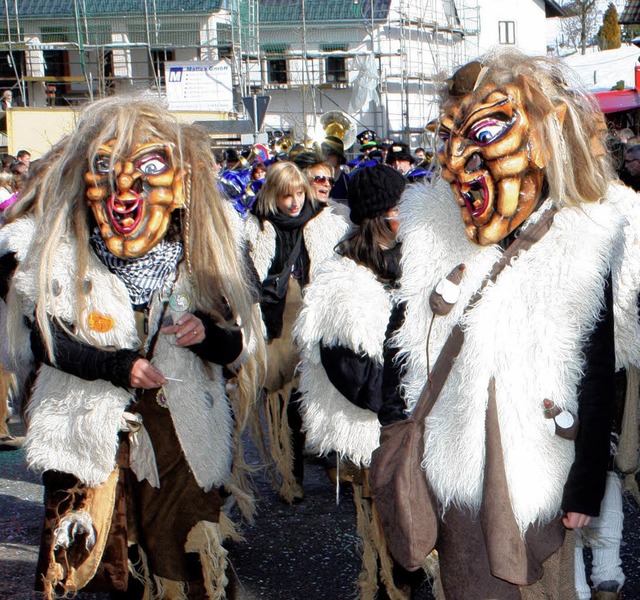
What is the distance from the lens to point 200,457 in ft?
11.2

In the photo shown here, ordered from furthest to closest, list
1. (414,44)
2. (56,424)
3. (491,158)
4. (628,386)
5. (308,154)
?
(414,44) → (308,154) → (628,386) → (56,424) → (491,158)

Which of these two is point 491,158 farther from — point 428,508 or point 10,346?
point 10,346

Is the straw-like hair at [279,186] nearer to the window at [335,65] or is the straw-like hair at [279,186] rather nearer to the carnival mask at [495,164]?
the carnival mask at [495,164]

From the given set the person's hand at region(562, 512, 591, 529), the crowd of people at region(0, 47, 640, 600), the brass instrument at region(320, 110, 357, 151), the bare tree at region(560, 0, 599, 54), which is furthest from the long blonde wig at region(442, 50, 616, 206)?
the bare tree at region(560, 0, 599, 54)

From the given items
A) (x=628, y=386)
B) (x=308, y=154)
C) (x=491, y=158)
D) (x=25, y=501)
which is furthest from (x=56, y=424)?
(x=308, y=154)

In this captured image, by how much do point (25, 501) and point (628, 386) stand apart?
11.7ft

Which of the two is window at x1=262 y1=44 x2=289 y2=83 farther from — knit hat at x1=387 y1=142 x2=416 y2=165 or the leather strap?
the leather strap

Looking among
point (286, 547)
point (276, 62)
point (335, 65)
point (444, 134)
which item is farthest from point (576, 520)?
point (276, 62)

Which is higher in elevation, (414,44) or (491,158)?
(414,44)

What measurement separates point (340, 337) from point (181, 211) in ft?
2.61

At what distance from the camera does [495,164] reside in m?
2.60

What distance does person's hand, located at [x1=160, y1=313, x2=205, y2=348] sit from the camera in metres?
3.29

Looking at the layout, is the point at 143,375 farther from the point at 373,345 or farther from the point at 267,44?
the point at 267,44

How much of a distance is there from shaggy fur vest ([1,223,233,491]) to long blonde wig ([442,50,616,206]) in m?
1.38
